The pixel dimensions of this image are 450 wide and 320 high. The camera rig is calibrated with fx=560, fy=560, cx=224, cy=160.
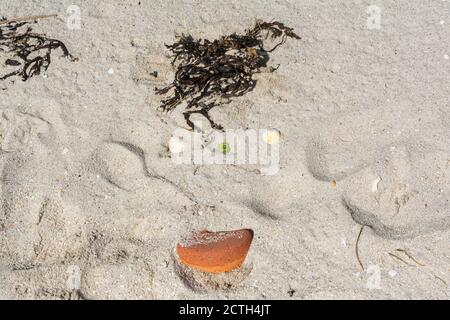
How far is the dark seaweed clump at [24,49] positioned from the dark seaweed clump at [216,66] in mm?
630

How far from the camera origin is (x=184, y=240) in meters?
2.50

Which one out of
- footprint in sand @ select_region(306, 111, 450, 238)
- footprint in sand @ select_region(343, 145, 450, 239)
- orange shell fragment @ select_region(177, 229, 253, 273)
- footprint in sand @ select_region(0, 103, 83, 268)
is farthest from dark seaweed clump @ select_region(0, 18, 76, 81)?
footprint in sand @ select_region(343, 145, 450, 239)

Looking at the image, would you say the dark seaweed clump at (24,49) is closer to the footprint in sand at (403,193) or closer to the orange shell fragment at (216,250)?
the orange shell fragment at (216,250)

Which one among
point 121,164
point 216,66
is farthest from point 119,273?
point 216,66

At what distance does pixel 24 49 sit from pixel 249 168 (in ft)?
4.92

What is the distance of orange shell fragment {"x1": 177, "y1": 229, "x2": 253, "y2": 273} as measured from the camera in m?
2.43

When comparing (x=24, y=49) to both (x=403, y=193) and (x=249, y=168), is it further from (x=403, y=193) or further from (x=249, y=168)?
(x=403, y=193)

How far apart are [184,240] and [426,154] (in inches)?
48.0

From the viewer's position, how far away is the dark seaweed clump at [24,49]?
3.09 metres

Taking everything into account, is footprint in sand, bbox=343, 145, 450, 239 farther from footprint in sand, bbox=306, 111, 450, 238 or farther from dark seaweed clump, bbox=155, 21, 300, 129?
dark seaweed clump, bbox=155, 21, 300, 129

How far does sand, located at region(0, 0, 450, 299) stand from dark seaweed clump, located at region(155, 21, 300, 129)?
67 mm

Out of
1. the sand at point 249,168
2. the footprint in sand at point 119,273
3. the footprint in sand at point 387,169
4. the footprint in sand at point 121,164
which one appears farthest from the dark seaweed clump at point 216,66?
the footprint in sand at point 119,273

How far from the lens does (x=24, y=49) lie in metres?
3.18
